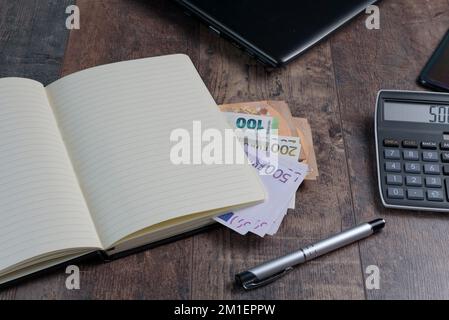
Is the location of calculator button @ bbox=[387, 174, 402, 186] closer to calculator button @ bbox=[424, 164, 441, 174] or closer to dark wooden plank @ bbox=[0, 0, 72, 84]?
calculator button @ bbox=[424, 164, 441, 174]

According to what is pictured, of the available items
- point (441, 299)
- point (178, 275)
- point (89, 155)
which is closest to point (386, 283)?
point (441, 299)

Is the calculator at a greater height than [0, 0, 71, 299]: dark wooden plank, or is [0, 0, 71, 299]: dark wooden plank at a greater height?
[0, 0, 71, 299]: dark wooden plank

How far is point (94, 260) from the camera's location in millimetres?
606

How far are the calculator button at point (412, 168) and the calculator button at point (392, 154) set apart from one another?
0.02 meters

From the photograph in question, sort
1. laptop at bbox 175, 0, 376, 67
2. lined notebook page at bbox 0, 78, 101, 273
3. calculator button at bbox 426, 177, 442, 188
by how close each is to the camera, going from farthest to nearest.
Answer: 1. laptop at bbox 175, 0, 376, 67
2. calculator button at bbox 426, 177, 442, 188
3. lined notebook page at bbox 0, 78, 101, 273

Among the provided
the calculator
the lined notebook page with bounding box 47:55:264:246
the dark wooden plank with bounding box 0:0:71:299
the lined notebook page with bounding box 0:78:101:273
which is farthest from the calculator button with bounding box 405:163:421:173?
the dark wooden plank with bounding box 0:0:71:299

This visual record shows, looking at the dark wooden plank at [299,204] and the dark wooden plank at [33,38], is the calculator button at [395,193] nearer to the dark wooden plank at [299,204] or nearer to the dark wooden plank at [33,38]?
the dark wooden plank at [299,204]

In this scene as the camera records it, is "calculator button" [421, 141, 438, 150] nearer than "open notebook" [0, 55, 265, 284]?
No

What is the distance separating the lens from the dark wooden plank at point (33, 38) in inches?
30.4

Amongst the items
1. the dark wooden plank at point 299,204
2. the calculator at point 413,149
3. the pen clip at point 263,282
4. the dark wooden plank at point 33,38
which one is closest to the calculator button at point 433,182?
the calculator at point 413,149

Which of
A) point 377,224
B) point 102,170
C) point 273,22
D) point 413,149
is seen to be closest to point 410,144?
point 413,149

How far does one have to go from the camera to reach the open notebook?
1.89 ft

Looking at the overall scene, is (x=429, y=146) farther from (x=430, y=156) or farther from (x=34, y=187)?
(x=34, y=187)
